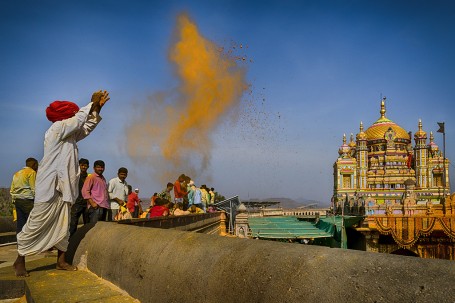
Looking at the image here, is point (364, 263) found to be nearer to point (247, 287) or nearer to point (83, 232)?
point (247, 287)

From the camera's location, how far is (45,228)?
3535mm

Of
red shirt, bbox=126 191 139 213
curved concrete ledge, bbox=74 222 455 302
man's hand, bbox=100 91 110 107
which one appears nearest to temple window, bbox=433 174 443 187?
red shirt, bbox=126 191 139 213

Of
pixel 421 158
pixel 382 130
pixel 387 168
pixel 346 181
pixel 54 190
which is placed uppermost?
pixel 382 130

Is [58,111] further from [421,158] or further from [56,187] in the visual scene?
[421,158]

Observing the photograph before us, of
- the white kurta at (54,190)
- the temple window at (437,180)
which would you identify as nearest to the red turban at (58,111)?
the white kurta at (54,190)

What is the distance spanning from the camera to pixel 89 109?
3.92 m

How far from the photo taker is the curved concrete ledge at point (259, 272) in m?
1.26

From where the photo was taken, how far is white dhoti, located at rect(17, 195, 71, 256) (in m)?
3.45

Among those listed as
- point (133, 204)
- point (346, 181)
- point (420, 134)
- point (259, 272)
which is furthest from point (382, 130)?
point (259, 272)

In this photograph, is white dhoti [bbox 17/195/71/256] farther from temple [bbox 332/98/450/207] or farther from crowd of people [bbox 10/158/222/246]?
temple [bbox 332/98/450/207]

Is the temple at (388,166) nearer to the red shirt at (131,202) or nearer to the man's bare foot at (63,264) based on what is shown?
the red shirt at (131,202)

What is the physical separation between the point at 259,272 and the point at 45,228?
102 inches

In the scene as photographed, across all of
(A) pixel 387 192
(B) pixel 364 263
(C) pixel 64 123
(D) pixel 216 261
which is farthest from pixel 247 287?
(A) pixel 387 192

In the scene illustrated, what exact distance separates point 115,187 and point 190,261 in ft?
16.7
